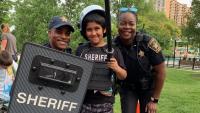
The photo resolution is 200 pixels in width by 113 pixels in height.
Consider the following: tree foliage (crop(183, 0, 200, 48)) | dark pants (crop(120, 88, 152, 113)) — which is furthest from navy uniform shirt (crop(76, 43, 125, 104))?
tree foliage (crop(183, 0, 200, 48))

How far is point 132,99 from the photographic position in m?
4.68

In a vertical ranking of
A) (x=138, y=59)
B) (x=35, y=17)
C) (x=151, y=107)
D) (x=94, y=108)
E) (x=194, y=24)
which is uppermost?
(x=138, y=59)

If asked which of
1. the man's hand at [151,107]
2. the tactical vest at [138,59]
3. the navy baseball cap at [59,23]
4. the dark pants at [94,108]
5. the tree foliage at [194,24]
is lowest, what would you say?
the tree foliage at [194,24]

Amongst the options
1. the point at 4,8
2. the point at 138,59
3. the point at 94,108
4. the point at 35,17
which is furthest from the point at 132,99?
the point at 35,17

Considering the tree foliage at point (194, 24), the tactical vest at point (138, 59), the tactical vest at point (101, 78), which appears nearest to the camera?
the tactical vest at point (101, 78)

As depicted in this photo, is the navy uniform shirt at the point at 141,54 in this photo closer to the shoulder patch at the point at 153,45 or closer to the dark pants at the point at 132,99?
the shoulder patch at the point at 153,45

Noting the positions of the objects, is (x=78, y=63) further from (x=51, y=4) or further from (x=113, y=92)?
(x=51, y=4)

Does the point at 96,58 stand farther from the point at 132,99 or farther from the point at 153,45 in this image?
the point at 132,99

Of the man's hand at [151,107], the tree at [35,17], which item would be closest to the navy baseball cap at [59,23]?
the man's hand at [151,107]

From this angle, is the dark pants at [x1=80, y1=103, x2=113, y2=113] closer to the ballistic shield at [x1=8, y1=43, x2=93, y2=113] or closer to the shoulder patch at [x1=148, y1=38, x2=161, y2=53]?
the ballistic shield at [x1=8, y1=43, x2=93, y2=113]

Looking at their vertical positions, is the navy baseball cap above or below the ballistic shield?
above

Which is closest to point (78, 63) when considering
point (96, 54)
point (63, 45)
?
point (96, 54)

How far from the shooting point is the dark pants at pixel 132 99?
15.1ft

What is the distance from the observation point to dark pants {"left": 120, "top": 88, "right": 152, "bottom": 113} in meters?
4.61
